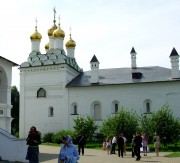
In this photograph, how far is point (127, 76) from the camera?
34.8 m

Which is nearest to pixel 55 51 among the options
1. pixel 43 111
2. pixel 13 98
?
pixel 43 111

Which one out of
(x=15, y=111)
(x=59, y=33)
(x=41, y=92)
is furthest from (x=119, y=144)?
(x=15, y=111)

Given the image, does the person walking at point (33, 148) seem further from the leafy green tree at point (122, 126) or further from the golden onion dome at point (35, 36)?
the golden onion dome at point (35, 36)

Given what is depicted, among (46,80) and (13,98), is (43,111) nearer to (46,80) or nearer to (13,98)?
(46,80)

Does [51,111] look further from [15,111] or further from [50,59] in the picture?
[15,111]

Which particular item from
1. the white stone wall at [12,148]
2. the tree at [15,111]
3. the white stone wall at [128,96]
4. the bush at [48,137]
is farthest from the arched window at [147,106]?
the tree at [15,111]

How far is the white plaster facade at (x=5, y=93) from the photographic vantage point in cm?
2067

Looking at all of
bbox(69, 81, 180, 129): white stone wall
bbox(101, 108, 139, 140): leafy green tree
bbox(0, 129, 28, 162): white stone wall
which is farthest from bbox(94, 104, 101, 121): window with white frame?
bbox(0, 129, 28, 162): white stone wall

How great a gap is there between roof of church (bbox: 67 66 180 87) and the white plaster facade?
14.2 meters

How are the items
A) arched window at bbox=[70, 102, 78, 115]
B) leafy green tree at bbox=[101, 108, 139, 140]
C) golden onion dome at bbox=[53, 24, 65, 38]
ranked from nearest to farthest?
leafy green tree at bbox=[101, 108, 139, 140]
arched window at bbox=[70, 102, 78, 115]
golden onion dome at bbox=[53, 24, 65, 38]

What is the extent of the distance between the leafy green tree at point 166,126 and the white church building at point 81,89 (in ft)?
22.9

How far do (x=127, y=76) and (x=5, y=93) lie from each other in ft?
54.1

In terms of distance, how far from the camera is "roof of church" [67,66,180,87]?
33438 mm

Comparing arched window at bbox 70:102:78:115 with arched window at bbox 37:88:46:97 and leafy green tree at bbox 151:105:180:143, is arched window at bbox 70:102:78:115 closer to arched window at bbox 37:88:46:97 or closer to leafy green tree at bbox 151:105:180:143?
arched window at bbox 37:88:46:97
